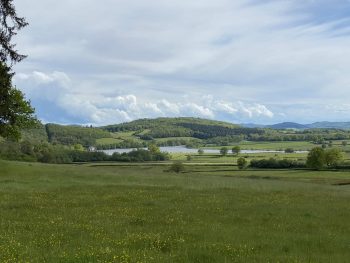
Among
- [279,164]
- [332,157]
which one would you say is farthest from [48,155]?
Result: [332,157]

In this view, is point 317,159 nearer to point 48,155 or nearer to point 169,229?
point 48,155

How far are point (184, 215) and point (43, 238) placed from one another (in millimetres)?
9506

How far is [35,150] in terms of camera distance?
14412 cm

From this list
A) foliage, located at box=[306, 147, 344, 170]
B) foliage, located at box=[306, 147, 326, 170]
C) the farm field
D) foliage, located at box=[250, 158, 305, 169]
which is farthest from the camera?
foliage, located at box=[250, 158, 305, 169]

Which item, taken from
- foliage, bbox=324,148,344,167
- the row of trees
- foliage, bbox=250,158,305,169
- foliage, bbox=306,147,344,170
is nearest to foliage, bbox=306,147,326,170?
foliage, bbox=306,147,344,170

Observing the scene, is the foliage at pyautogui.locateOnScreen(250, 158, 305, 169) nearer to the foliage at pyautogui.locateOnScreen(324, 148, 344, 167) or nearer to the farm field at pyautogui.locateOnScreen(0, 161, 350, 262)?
the foliage at pyautogui.locateOnScreen(324, 148, 344, 167)

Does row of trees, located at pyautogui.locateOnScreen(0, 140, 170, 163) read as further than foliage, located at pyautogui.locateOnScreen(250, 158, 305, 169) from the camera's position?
Yes

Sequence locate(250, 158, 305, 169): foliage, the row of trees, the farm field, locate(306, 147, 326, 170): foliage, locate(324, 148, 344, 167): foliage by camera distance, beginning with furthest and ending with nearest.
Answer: the row of trees, locate(250, 158, 305, 169): foliage, locate(324, 148, 344, 167): foliage, locate(306, 147, 326, 170): foliage, the farm field

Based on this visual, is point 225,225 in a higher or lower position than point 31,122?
lower

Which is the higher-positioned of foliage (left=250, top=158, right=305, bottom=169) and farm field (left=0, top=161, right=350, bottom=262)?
farm field (left=0, top=161, right=350, bottom=262)

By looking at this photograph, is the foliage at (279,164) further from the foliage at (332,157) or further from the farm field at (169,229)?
the farm field at (169,229)

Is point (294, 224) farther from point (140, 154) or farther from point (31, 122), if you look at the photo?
point (140, 154)

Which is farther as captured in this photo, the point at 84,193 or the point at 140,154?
the point at 140,154

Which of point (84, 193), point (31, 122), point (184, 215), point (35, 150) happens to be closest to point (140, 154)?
Answer: point (35, 150)
